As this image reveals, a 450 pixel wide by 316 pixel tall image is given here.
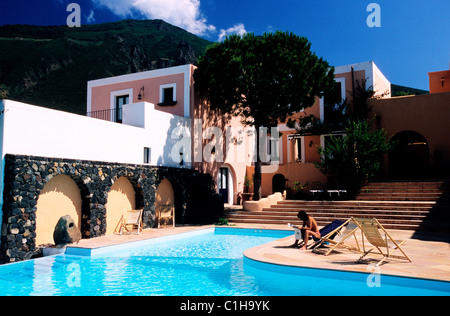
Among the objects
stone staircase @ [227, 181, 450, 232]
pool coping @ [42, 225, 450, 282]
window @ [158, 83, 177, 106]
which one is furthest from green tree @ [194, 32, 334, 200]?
pool coping @ [42, 225, 450, 282]

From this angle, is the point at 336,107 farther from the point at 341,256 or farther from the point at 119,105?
the point at 341,256

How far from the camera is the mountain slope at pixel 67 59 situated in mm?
58062

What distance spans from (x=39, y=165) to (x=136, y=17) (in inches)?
A: 4541

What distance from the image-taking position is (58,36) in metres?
81.8

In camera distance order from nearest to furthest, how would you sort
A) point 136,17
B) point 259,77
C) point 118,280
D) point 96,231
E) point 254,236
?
A: point 118,280 → point 96,231 → point 254,236 → point 259,77 → point 136,17

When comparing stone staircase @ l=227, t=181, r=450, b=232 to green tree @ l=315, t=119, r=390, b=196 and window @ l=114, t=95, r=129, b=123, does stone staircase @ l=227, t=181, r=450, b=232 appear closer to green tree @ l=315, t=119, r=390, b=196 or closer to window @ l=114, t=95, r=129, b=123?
green tree @ l=315, t=119, r=390, b=196

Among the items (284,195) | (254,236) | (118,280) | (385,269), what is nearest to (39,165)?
(118,280)

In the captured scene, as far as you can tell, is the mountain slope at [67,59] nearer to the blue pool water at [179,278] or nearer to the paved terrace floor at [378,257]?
the blue pool water at [179,278]

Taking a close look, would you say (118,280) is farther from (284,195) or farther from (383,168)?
(383,168)

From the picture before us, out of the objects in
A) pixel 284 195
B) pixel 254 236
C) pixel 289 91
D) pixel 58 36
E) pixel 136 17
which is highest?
pixel 136 17

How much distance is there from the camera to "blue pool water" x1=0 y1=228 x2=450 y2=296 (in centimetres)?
650

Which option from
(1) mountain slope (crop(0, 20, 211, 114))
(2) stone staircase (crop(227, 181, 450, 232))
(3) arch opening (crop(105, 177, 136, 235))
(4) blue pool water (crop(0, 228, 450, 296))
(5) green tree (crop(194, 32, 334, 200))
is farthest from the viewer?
(1) mountain slope (crop(0, 20, 211, 114))

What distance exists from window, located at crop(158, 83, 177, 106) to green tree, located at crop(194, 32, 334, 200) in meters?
A: 2.43

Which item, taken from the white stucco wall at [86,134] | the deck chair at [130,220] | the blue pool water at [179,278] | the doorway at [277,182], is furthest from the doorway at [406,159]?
the deck chair at [130,220]
